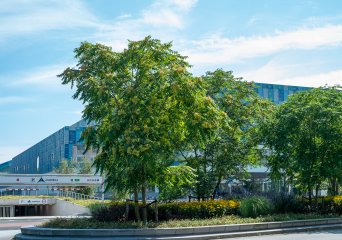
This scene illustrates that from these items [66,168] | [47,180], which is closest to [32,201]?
[47,180]

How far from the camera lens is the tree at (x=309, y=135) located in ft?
71.4

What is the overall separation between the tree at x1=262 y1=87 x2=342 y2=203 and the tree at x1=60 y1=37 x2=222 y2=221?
5.06m

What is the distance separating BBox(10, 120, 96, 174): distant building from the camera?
9281 cm

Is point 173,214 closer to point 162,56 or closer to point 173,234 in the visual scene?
point 173,234

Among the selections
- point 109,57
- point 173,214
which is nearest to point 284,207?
point 173,214

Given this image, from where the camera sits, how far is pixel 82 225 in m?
16.8

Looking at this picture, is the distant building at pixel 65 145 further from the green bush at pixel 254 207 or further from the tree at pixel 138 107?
the tree at pixel 138 107

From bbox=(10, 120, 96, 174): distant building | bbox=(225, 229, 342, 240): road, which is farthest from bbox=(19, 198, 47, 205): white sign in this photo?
bbox=(10, 120, 96, 174): distant building

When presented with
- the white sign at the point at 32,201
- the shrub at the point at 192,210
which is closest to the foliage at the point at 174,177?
the shrub at the point at 192,210

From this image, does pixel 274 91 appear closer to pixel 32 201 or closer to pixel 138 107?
pixel 32 201

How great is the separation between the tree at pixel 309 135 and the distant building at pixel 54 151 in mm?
50374

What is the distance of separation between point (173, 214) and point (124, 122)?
4743 mm

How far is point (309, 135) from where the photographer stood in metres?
22.5

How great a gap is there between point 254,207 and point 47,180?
1162 inches
